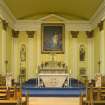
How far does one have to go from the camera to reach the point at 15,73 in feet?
85.8

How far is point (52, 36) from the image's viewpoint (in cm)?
2617

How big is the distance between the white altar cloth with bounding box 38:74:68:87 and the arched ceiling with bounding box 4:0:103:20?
464 cm

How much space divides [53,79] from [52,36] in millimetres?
5628

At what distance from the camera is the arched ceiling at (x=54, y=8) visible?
2202 centimetres

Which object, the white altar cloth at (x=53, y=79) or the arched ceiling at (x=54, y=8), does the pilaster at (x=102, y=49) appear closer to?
the arched ceiling at (x=54, y=8)

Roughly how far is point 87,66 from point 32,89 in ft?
26.5

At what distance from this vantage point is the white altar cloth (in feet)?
69.3

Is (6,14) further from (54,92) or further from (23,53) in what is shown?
(54,92)

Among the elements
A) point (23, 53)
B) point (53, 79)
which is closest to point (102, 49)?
point (53, 79)

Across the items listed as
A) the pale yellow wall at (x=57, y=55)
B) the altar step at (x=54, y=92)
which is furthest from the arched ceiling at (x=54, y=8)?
the altar step at (x=54, y=92)

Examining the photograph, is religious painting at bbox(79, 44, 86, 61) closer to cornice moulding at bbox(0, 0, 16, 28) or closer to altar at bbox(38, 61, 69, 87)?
altar at bbox(38, 61, 69, 87)

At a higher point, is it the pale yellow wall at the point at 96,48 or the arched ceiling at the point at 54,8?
the arched ceiling at the point at 54,8

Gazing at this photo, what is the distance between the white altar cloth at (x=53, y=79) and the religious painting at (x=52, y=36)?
489cm

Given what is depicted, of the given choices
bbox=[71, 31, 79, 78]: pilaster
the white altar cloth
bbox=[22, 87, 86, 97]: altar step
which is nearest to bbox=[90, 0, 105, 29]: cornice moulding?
bbox=[71, 31, 79, 78]: pilaster
